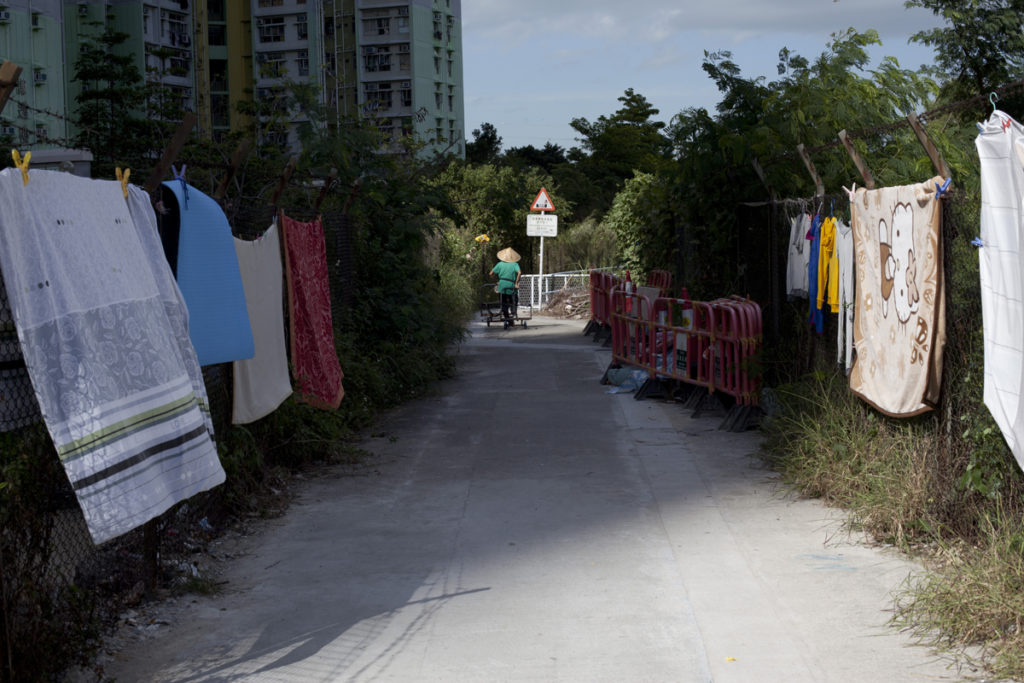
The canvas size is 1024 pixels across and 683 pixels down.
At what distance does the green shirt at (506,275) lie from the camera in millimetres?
23906

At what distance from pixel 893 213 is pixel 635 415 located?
536 cm

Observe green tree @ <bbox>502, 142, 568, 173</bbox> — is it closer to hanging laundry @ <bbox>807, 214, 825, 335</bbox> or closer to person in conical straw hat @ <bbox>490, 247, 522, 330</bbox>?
person in conical straw hat @ <bbox>490, 247, 522, 330</bbox>

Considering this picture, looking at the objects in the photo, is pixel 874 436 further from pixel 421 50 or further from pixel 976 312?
pixel 421 50

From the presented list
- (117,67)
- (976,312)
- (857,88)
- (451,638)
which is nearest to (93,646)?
(451,638)

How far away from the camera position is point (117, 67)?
2692 cm

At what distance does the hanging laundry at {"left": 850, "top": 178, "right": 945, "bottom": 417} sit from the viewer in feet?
19.9

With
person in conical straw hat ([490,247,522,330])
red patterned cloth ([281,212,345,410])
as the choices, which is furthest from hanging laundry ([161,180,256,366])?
person in conical straw hat ([490,247,522,330])

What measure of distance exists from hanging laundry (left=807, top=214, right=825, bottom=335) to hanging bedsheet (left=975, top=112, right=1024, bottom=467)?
10.4 feet

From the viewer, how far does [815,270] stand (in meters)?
8.31

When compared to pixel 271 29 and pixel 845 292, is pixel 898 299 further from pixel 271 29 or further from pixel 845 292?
pixel 271 29

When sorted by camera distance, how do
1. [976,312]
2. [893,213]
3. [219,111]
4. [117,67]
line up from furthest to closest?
[219,111] → [117,67] → [893,213] → [976,312]

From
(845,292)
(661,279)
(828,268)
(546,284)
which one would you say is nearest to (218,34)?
(546,284)

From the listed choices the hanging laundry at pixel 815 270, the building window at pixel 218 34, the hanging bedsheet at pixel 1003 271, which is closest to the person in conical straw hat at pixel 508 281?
the hanging laundry at pixel 815 270

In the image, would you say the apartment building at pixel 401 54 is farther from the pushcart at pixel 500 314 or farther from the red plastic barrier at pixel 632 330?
the red plastic barrier at pixel 632 330
